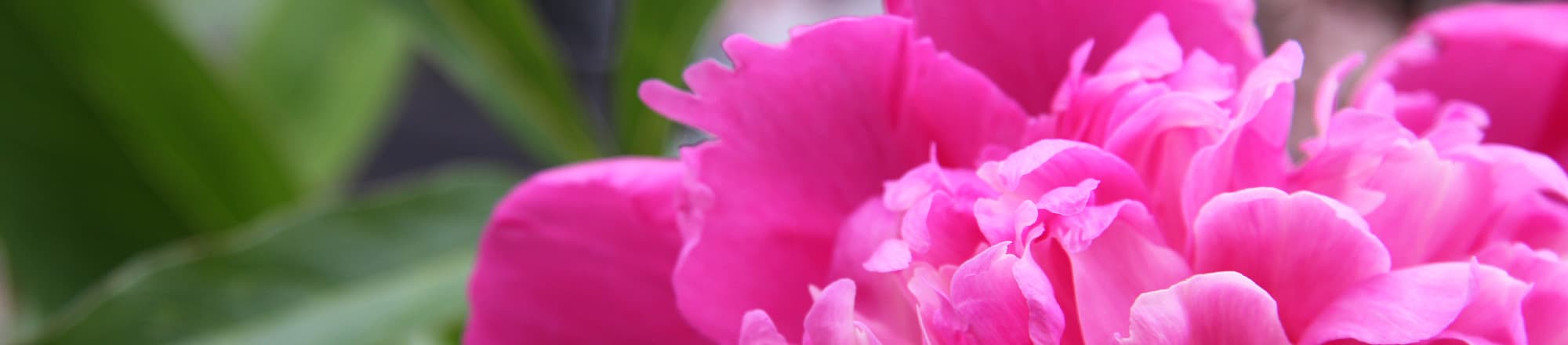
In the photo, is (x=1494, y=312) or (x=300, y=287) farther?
(x=300, y=287)

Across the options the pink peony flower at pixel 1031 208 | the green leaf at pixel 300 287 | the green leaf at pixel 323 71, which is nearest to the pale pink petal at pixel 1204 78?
the pink peony flower at pixel 1031 208

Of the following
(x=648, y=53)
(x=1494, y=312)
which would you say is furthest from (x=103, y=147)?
(x=1494, y=312)

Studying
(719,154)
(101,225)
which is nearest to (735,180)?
(719,154)

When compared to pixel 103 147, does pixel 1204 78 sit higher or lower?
lower

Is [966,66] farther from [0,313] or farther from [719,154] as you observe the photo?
[0,313]

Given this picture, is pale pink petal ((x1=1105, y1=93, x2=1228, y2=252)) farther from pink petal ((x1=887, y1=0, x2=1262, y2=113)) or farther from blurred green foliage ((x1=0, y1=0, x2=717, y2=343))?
blurred green foliage ((x1=0, y1=0, x2=717, y2=343))

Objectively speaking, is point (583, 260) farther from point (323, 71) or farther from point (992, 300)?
point (323, 71)
